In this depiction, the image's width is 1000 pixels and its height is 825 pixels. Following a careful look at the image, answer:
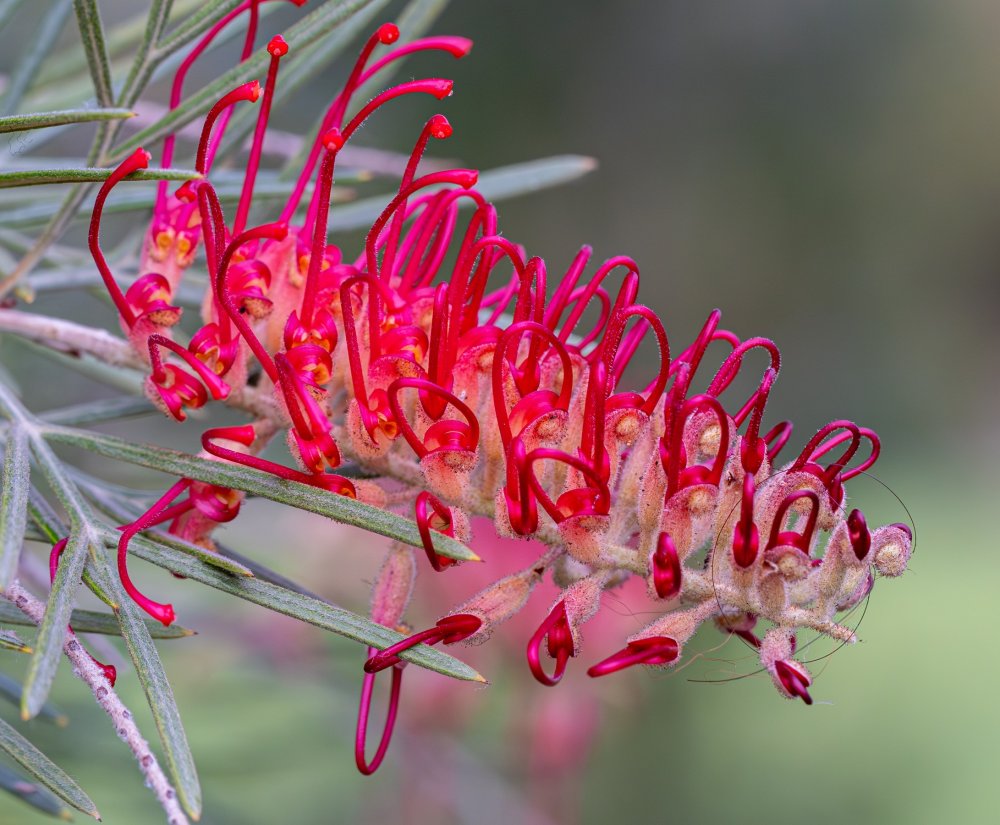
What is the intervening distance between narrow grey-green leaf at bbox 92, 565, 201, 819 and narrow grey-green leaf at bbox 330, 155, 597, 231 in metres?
0.36

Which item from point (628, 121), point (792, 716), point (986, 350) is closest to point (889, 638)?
point (792, 716)

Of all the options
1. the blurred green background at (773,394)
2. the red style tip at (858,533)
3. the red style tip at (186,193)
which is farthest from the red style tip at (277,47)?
the blurred green background at (773,394)

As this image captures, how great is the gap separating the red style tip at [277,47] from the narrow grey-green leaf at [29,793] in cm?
38

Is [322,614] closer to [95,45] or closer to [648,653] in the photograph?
[648,653]

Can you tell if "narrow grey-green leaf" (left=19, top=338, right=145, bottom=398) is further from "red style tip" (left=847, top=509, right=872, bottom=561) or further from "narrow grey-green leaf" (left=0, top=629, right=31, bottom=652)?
"red style tip" (left=847, top=509, right=872, bottom=561)

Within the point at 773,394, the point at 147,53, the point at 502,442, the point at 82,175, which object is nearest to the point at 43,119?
the point at 82,175

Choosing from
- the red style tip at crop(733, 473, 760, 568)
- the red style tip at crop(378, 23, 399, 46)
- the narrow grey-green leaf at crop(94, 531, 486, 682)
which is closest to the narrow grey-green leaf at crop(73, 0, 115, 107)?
the red style tip at crop(378, 23, 399, 46)

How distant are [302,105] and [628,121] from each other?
211 centimetres

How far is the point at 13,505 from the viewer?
0.43m

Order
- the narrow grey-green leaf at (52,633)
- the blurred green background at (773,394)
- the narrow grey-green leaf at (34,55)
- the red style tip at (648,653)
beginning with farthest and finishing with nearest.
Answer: the blurred green background at (773,394) < the narrow grey-green leaf at (34,55) < the red style tip at (648,653) < the narrow grey-green leaf at (52,633)

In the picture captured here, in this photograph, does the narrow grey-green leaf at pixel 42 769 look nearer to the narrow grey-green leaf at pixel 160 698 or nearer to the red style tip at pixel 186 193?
the narrow grey-green leaf at pixel 160 698

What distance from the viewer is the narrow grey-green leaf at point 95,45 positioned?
0.48m

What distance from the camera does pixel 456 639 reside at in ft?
1.60

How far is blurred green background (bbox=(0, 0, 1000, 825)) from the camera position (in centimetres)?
115
